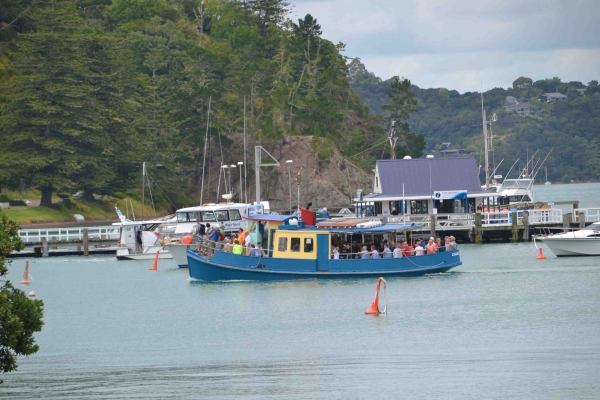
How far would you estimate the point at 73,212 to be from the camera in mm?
108375

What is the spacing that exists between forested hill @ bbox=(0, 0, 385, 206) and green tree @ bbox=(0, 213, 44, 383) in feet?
273

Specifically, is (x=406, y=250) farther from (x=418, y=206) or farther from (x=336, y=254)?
(x=418, y=206)

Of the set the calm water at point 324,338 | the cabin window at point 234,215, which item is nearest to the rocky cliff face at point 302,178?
the cabin window at point 234,215

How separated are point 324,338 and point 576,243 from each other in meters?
26.7

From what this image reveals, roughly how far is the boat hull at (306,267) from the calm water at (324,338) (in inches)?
18.7

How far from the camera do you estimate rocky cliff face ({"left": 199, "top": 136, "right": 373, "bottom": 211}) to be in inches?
4754

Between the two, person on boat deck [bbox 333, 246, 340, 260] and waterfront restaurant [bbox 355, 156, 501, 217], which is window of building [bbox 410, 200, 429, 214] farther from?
person on boat deck [bbox 333, 246, 340, 260]

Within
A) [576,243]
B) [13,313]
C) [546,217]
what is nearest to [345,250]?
[576,243]

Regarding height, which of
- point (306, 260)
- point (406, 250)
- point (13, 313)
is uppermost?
point (406, 250)

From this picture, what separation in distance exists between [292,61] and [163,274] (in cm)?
8549

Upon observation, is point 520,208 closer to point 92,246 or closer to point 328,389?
point 92,246

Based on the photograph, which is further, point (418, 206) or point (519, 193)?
point (519, 193)

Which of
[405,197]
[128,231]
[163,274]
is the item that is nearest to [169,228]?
[128,231]

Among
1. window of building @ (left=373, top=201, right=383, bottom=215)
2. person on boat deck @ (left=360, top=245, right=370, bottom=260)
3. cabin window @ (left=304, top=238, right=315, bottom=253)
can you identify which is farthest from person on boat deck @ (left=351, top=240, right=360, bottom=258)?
window of building @ (left=373, top=201, right=383, bottom=215)
